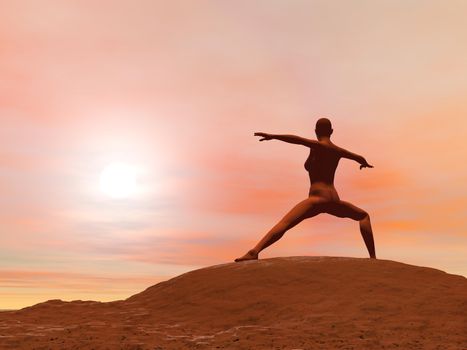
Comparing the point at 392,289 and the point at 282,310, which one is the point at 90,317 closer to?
the point at 282,310

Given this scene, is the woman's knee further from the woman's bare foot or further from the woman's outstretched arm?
the woman's bare foot

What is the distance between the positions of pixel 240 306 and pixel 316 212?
369cm

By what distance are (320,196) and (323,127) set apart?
181 cm

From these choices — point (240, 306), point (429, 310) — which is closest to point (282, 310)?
point (240, 306)

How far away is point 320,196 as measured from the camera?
43.4ft

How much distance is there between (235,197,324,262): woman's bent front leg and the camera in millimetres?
12805

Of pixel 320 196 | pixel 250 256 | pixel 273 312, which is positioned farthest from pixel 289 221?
pixel 273 312

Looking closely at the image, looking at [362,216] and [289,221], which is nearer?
[289,221]

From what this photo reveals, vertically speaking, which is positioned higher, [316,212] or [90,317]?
[316,212]

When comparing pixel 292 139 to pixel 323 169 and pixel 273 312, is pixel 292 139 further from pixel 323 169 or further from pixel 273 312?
pixel 273 312

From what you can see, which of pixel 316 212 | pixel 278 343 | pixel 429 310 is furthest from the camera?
pixel 316 212

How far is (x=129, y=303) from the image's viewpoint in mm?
12352

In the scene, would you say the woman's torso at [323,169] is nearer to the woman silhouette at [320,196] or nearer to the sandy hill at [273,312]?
the woman silhouette at [320,196]

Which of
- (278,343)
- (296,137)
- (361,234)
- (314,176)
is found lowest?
(278,343)
